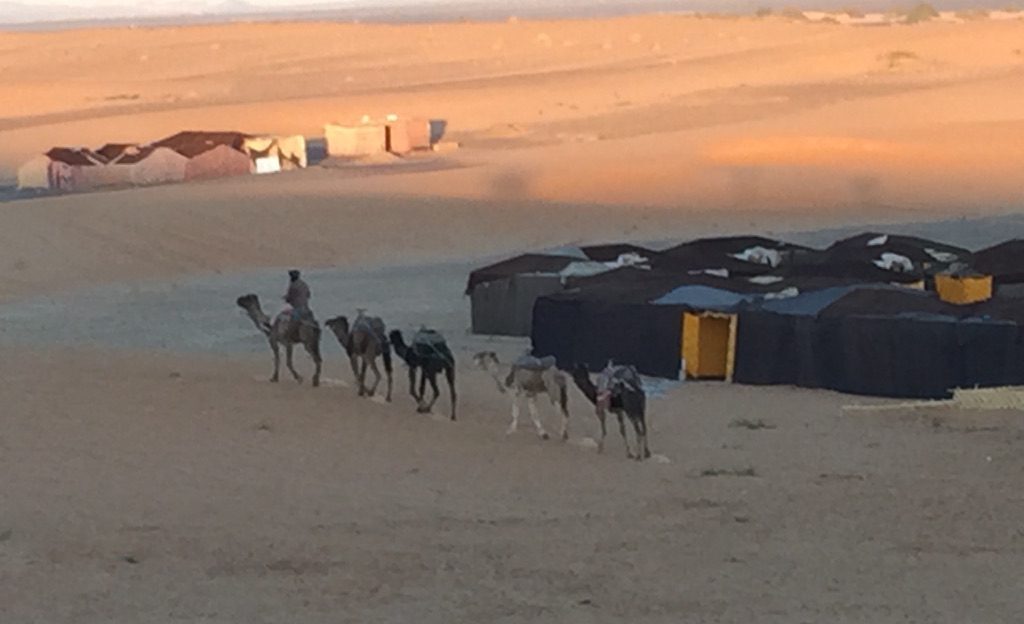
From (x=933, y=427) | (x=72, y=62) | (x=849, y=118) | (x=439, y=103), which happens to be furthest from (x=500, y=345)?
(x=72, y=62)

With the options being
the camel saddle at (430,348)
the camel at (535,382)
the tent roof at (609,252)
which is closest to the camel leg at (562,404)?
the camel at (535,382)

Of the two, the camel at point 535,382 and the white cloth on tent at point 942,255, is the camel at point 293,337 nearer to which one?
the camel at point 535,382

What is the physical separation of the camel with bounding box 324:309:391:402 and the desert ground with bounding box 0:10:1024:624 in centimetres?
27

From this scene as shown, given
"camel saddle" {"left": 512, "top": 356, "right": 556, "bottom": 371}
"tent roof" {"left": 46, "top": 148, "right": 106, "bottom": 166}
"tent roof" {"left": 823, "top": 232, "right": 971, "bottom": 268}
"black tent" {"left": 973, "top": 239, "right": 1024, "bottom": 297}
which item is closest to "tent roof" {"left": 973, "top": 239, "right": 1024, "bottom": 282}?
"black tent" {"left": 973, "top": 239, "right": 1024, "bottom": 297}

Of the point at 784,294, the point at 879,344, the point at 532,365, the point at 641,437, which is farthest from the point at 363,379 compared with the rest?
the point at 784,294

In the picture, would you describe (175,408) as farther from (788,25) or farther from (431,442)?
(788,25)

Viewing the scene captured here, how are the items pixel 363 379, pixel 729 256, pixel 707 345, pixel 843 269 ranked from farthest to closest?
1. pixel 729 256
2. pixel 843 269
3. pixel 707 345
4. pixel 363 379

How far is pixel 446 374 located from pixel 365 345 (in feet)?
2.59

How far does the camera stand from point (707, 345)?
76.8 ft

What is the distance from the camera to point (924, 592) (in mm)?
11688

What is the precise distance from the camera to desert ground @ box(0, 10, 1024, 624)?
38.1ft

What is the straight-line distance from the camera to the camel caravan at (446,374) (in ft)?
55.2

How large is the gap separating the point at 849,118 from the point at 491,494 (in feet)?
160

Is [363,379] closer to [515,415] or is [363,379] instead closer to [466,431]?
[466,431]
